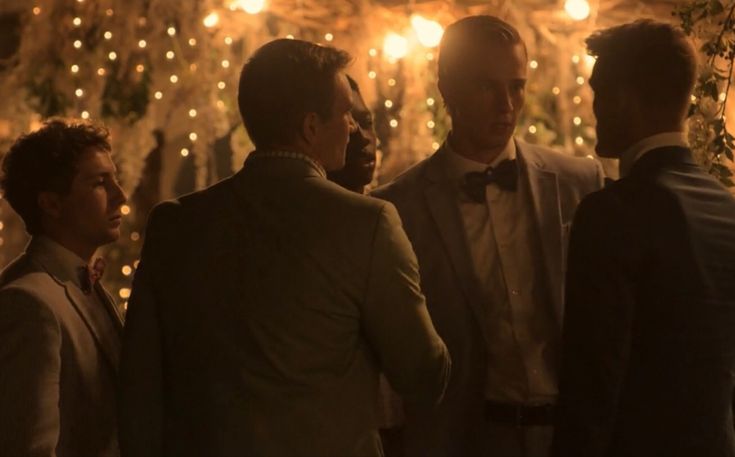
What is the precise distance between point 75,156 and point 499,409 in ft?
3.61

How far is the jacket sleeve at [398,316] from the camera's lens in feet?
7.59

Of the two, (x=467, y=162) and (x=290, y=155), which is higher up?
(x=290, y=155)

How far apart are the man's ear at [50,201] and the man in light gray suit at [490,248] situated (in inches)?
31.9

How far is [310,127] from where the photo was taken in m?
2.40

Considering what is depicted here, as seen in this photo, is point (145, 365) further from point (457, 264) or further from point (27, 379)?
point (457, 264)

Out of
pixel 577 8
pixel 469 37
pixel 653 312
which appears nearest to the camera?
pixel 653 312

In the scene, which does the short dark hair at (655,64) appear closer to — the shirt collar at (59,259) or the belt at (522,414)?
the belt at (522,414)

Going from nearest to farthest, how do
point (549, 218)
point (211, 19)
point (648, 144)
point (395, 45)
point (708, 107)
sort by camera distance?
1. point (648, 144)
2. point (549, 218)
3. point (708, 107)
4. point (395, 45)
5. point (211, 19)

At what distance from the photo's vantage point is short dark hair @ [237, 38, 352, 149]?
7.79ft

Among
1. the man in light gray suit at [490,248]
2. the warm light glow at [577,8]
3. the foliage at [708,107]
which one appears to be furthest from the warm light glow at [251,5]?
the man in light gray suit at [490,248]

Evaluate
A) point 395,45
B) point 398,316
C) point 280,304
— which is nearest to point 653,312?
point 398,316

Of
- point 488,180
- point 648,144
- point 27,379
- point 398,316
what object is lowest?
point 27,379

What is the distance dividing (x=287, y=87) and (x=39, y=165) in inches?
27.1

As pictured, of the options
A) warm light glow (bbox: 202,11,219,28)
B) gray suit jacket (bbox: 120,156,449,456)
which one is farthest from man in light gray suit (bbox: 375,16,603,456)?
warm light glow (bbox: 202,11,219,28)
